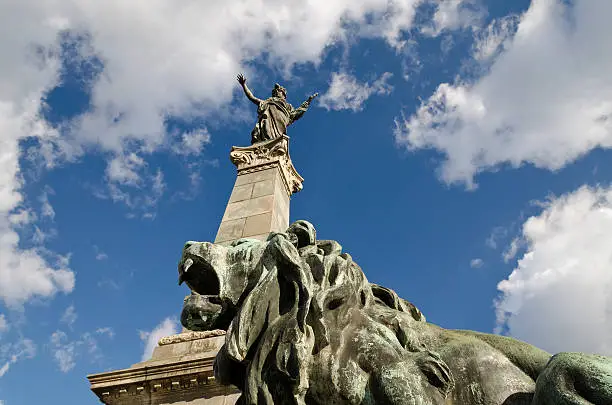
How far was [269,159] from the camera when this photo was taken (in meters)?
9.30

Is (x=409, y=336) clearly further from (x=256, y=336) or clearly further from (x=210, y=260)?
(x=210, y=260)

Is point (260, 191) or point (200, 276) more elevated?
point (260, 191)

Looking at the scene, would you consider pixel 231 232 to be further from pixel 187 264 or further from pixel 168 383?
pixel 187 264

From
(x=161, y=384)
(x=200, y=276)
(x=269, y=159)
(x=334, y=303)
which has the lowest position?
(x=334, y=303)

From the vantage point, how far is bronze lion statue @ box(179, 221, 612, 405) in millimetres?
2207

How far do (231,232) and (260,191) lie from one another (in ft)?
3.50

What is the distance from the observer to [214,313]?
2.85m

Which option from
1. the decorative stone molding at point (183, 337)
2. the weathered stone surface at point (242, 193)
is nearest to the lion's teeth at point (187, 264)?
the decorative stone molding at point (183, 337)

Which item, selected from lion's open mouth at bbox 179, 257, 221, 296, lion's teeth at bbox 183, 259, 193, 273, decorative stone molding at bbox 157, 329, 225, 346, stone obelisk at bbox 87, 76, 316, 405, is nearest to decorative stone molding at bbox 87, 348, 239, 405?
stone obelisk at bbox 87, 76, 316, 405

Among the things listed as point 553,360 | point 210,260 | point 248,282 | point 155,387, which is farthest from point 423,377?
point 155,387

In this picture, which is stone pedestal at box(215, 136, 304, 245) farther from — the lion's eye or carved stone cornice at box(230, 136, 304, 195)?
the lion's eye

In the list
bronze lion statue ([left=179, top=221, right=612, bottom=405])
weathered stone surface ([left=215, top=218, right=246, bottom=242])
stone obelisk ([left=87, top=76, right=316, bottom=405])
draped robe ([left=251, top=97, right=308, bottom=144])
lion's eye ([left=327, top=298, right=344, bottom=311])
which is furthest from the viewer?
draped robe ([left=251, top=97, right=308, bottom=144])

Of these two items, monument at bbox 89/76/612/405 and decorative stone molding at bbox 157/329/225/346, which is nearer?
monument at bbox 89/76/612/405

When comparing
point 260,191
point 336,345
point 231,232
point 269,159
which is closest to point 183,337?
point 231,232
